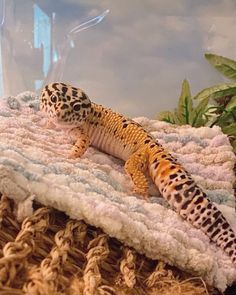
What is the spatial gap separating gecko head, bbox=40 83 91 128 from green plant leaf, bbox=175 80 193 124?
0.54 metres

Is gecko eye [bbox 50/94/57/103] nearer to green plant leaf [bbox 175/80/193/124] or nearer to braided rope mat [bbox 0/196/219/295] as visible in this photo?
braided rope mat [bbox 0/196/219/295]

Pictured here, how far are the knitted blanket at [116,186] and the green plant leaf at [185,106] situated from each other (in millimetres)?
365

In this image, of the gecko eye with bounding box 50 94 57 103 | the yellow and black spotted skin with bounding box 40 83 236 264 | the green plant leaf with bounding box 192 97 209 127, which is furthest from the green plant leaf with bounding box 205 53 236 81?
the gecko eye with bounding box 50 94 57 103

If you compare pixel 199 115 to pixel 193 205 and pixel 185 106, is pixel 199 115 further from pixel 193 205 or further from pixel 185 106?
pixel 193 205

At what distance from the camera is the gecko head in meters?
1.05

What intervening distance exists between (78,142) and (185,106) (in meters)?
0.59

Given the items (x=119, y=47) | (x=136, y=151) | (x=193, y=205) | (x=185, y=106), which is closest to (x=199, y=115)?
(x=185, y=106)

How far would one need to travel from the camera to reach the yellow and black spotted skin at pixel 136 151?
959mm

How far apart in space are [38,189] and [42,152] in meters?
0.16

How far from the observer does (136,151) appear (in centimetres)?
109

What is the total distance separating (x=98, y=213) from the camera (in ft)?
2.68

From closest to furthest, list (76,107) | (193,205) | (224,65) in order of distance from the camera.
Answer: (193,205)
(76,107)
(224,65)

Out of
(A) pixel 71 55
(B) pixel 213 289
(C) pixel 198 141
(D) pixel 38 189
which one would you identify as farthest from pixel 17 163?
(A) pixel 71 55

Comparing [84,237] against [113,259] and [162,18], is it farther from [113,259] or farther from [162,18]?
[162,18]
